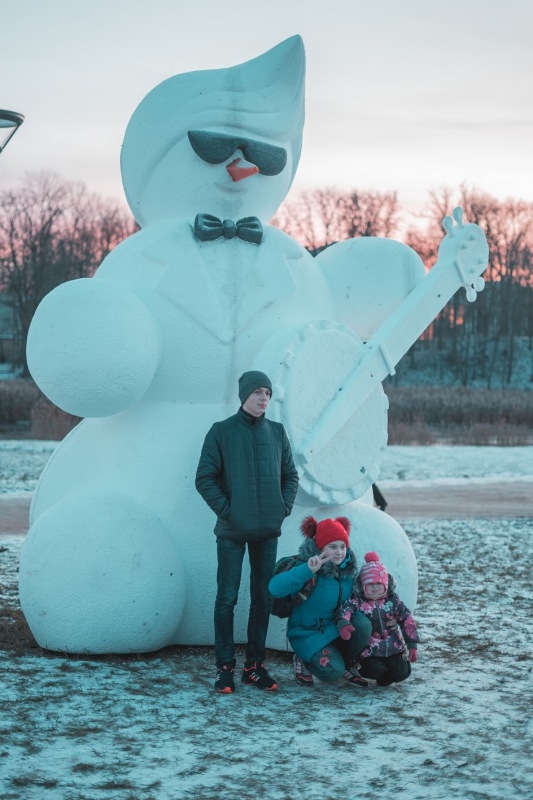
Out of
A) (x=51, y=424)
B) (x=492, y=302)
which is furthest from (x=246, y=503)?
(x=492, y=302)

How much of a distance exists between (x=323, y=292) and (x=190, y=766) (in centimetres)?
280

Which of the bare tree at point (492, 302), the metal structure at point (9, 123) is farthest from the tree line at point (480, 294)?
the metal structure at point (9, 123)

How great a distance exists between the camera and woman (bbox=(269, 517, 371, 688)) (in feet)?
15.2

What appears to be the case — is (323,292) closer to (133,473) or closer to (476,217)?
(133,473)

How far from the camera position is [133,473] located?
512 cm

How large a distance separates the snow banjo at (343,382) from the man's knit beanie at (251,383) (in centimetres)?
35

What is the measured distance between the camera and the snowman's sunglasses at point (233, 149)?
529 centimetres

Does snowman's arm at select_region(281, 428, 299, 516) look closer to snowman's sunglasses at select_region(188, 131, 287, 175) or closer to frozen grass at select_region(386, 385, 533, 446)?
snowman's sunglasses at select_region(188, 131, 287, 175)

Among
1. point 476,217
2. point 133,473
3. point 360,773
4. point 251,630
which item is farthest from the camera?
point 476,217

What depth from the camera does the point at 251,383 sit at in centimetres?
463

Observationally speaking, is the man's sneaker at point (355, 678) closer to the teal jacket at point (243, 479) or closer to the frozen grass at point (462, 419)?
the teal jacket at point (243, 479)

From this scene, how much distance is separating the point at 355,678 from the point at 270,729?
823 mm

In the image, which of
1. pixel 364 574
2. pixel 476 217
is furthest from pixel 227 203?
pixel 476 217

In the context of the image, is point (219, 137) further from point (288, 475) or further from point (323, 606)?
point (323, 606)
